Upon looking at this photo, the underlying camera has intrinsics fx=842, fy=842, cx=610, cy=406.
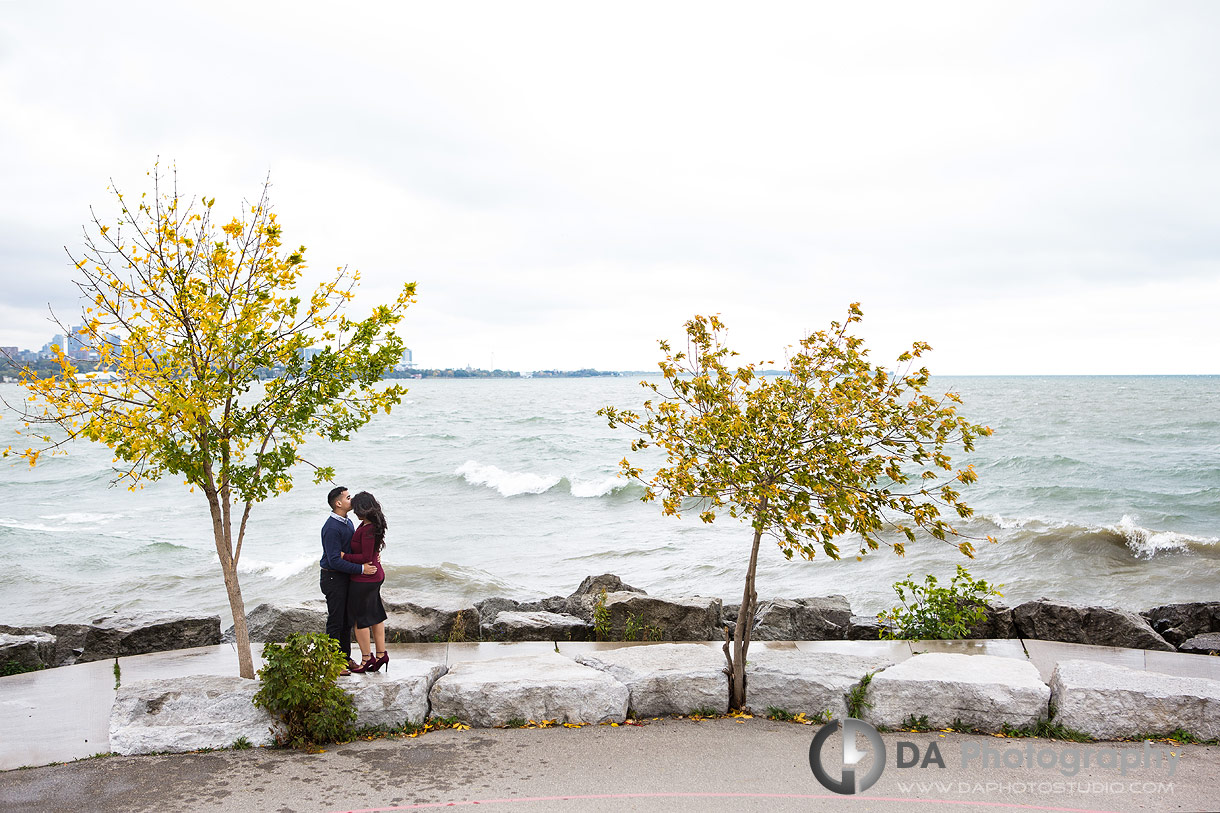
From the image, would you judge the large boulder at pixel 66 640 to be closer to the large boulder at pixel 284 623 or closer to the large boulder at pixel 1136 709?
the large boulder at pixel 284 623

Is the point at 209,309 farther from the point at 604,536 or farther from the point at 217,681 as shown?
the point at 604,536

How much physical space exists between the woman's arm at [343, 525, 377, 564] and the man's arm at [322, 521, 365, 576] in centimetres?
5

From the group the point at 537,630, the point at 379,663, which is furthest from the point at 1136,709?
the point at 379,663

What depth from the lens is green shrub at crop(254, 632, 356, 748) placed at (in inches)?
262

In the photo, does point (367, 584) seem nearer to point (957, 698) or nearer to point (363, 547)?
→ point (363, 547)

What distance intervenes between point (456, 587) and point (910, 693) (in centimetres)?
1169

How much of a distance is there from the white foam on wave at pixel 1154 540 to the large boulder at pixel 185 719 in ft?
65.0

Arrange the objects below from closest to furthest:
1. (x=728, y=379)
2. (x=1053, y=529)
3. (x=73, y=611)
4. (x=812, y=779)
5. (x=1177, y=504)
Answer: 1. (x=812, y=779)
2. (x=728, y=379)
3. (x=73, y=611)
4. (x=1053, y=529)
5. (x=1177, y=504)

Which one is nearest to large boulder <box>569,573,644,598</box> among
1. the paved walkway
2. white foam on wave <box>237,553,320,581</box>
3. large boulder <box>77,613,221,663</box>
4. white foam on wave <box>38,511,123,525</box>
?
the paved walkway

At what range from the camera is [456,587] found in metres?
17.2

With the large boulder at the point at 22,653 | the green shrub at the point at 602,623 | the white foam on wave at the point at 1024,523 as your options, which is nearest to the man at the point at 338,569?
the green shrub at the point at 602,623

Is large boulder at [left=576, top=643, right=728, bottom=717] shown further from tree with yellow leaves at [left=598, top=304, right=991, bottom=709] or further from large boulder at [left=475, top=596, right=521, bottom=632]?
large boulder at [left=475, top=596, right=521, bottom=632]

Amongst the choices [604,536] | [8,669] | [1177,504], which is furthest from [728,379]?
[1177,504]

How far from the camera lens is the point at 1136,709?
6742 millimetres
